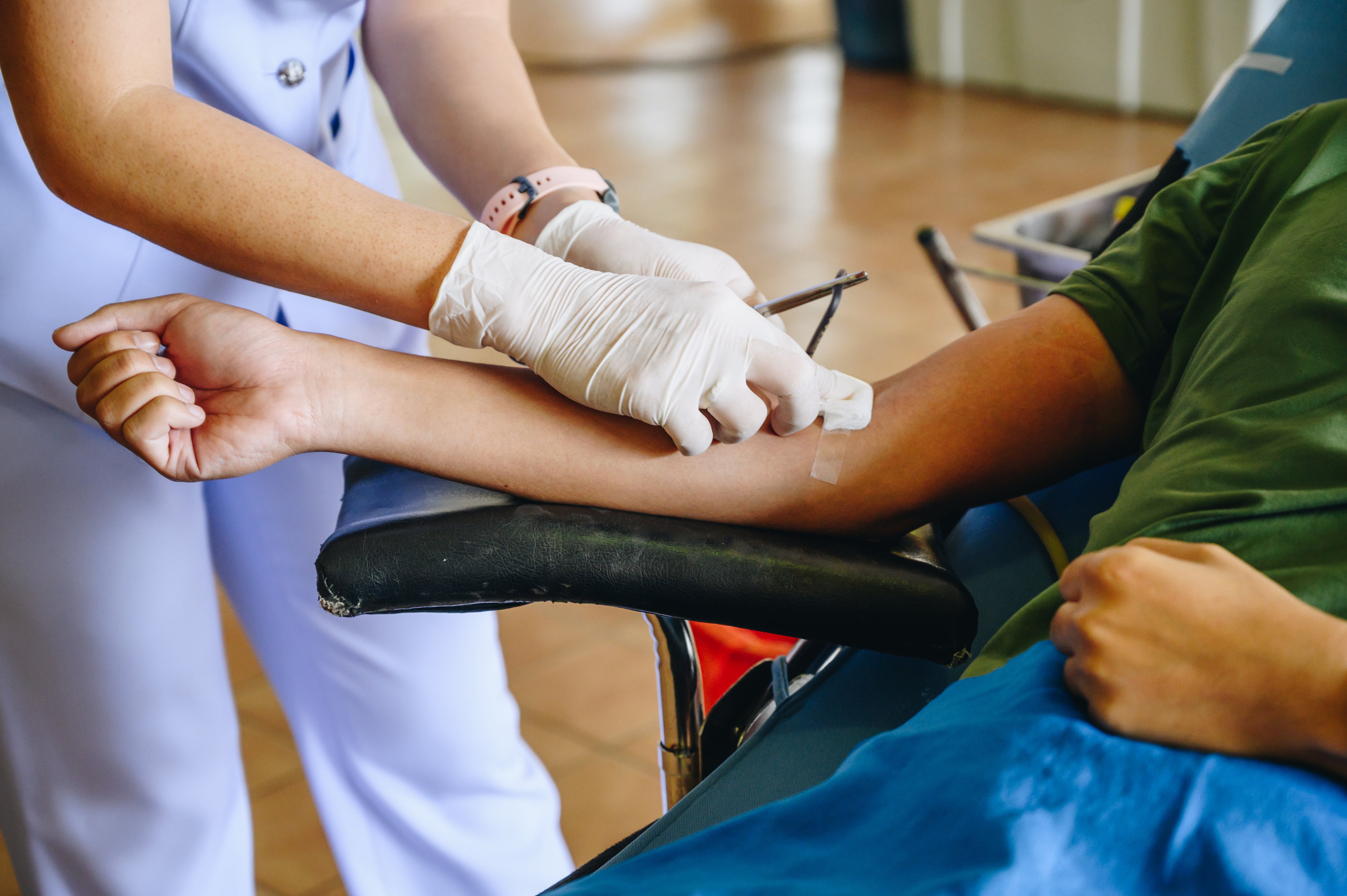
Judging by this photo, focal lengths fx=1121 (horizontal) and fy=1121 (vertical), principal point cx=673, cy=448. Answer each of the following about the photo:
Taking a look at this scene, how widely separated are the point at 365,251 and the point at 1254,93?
0.85 meters

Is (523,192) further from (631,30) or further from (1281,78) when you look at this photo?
(631,30)

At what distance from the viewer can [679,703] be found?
2.89 feet

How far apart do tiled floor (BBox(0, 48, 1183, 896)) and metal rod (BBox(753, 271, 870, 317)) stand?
2.81 feet

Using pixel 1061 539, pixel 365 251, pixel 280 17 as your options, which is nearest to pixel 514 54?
pixel 280 17

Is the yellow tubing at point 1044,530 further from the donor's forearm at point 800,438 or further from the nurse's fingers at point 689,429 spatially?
the nurse's fingers at point 689,429

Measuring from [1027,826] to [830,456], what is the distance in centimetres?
40

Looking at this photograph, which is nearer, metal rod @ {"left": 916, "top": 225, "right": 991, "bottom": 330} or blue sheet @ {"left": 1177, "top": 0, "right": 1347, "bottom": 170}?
blue sheet @ {"left": 1177, "top": 0, "right": 1347, "bottom": 170}

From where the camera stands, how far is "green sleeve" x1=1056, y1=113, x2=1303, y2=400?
90 cm

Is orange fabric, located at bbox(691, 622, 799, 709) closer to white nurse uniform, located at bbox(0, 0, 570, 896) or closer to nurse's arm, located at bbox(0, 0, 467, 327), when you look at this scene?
white nurse uniform, located at bbox(0, 0, 570, 896)

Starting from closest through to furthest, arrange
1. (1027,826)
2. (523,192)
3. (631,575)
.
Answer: (1027,826) < (631,575) < (523,192)

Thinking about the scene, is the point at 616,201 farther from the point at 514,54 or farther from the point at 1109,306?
the point at 1109,306

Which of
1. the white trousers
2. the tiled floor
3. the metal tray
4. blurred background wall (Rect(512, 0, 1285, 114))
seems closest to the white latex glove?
the white trousers

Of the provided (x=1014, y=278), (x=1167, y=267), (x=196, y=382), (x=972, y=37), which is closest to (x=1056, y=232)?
(x=1014, y=278)

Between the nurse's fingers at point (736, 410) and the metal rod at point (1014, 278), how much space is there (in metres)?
0.60
